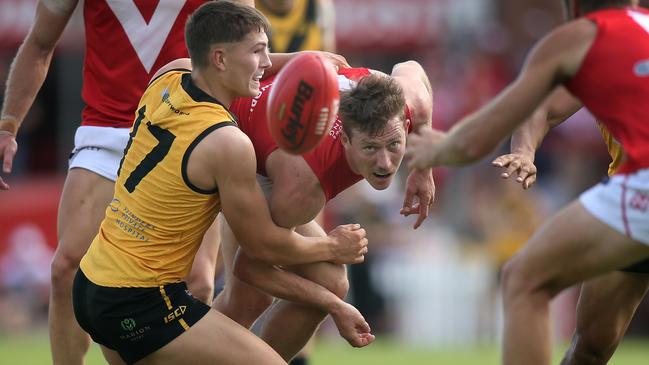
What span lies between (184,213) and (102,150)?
121 cm

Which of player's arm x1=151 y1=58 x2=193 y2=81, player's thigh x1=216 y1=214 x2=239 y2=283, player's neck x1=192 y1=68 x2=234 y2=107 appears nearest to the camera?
player's neck x1=192 y1=68 x2=234 y2=107

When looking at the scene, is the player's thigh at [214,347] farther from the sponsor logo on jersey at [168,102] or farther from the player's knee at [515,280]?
the player's knee at [515,280]

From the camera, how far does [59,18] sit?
6.73 m

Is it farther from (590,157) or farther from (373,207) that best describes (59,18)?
(590,157)

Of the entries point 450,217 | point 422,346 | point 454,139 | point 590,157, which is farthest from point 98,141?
point 590,157

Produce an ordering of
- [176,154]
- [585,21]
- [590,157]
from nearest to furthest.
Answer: [585,21]
[176,154]
[590,157]

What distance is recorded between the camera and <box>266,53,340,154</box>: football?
17.5ft

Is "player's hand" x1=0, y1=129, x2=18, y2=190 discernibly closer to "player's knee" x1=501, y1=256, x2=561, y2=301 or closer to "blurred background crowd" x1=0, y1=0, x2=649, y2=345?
"player's knee" x1=501, y1=256, x2=561, y2=301

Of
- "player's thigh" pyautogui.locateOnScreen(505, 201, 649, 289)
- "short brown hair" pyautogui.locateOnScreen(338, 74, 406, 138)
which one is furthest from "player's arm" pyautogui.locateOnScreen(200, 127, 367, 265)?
"player's thigh" pyautogui.locateOnScreen(505, 201, 649, 289)

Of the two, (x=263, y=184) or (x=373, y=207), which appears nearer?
(x=263, y=184)

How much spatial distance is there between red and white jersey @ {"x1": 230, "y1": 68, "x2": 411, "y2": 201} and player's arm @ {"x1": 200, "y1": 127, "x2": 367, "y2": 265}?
0.24 m

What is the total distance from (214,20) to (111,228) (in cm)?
104

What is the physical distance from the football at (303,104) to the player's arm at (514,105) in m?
0.41

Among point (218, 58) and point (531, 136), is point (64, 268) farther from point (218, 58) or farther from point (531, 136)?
point (531, 136)
